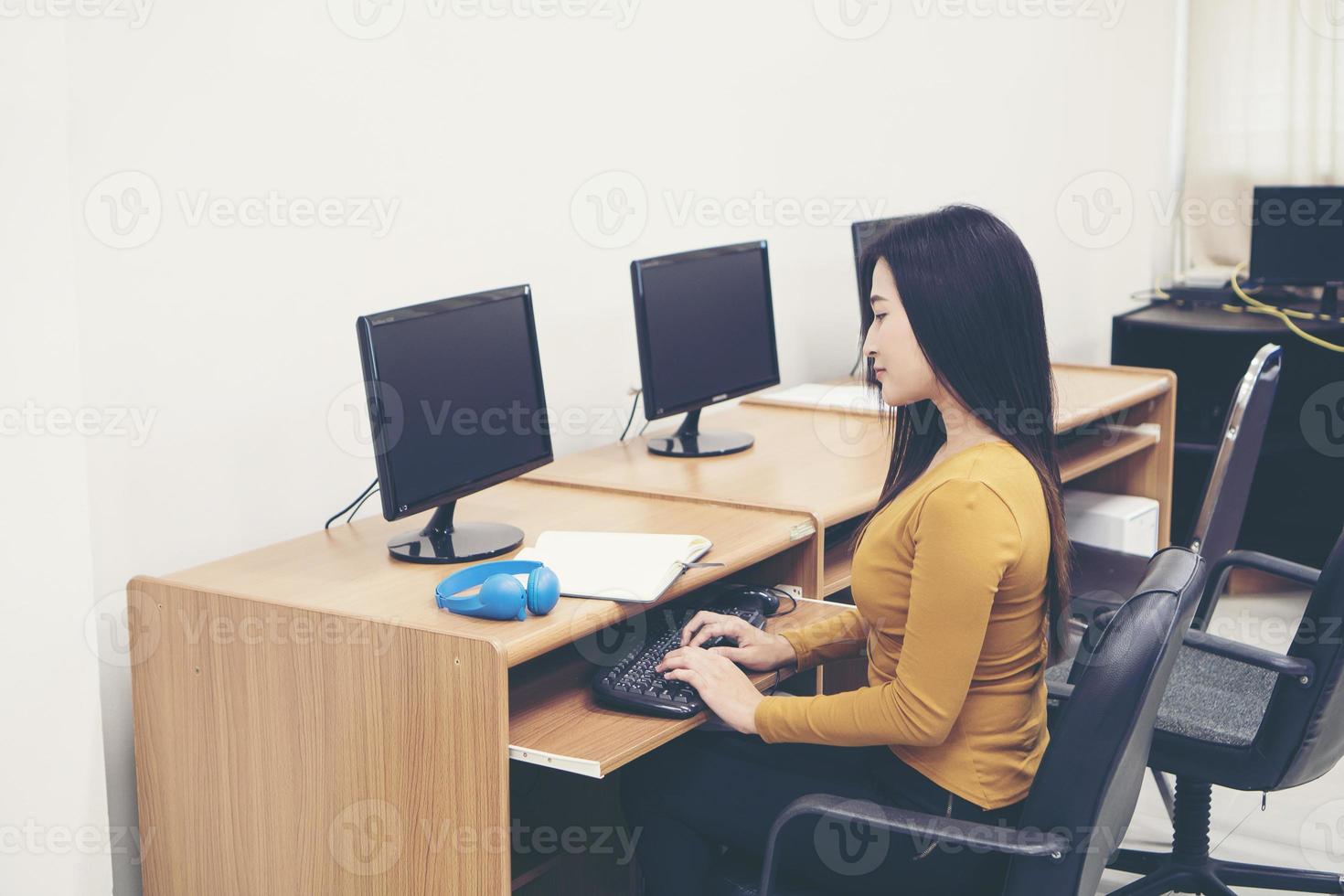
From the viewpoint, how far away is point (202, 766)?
1.89 m

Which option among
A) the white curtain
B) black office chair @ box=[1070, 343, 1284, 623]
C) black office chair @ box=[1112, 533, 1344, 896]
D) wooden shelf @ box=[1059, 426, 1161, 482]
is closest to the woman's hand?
black office chair @ box=[1112, 533, 1344, 896]

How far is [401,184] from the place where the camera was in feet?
8.02

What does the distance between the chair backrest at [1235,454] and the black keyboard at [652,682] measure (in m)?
1.06

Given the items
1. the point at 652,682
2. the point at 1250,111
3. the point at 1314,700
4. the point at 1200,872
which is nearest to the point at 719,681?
the point at 652,682

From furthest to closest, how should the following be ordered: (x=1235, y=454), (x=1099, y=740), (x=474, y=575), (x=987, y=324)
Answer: (x=1235, y=454) → (x=474, y=575) → (x=987, y=324) → (x=1099, y=740)

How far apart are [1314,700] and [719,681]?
98 cm

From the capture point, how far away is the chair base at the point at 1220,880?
2.38 meters

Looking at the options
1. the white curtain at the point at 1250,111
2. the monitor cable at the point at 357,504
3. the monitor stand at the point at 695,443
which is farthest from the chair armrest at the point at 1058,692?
the white curtain at the point at 1250,111

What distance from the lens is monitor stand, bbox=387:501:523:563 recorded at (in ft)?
6.59

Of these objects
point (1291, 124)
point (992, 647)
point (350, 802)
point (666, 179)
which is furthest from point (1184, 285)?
point (350, 802)

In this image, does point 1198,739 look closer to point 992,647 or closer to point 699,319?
point 992,647

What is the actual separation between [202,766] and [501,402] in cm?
69

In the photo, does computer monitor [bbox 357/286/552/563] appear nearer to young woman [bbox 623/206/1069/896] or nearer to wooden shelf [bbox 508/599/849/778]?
wooden shelf [bbox 508/599/849/778]

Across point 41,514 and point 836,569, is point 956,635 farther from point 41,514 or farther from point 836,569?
point 41,514
